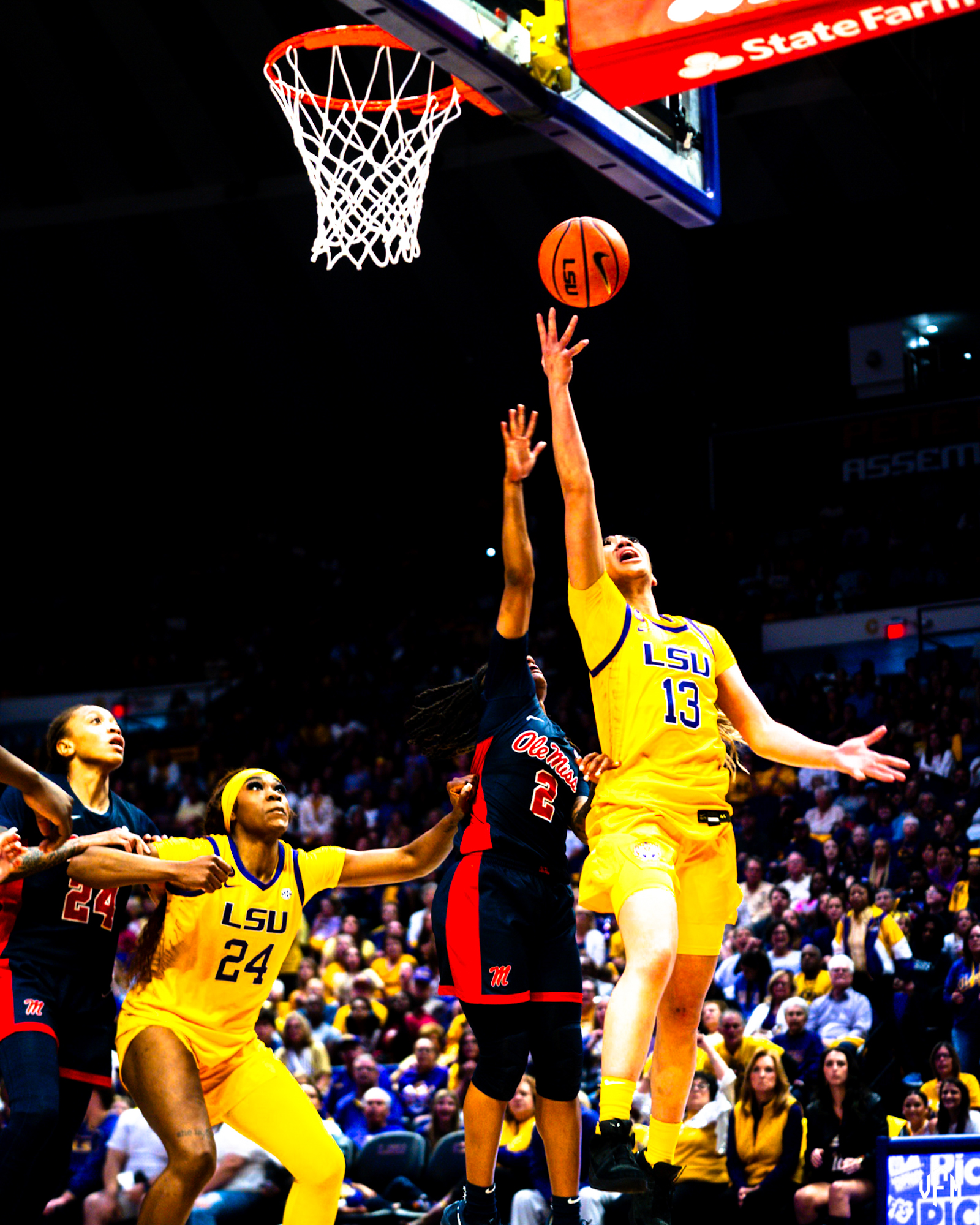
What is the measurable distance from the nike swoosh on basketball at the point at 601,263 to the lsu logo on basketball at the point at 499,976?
2.85 m

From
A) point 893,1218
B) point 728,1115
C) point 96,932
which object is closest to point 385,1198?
point 728,1115

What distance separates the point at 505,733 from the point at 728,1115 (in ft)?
16.3

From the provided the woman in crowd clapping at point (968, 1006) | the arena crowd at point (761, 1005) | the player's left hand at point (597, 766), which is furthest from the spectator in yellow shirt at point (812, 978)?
the player's left hand at point (597, 766)

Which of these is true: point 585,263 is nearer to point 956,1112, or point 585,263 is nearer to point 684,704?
point 684,704

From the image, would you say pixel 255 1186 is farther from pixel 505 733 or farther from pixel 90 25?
pixel 90 25

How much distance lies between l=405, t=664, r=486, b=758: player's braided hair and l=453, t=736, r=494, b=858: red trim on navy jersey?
30 cm

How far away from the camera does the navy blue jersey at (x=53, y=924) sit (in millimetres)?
5746

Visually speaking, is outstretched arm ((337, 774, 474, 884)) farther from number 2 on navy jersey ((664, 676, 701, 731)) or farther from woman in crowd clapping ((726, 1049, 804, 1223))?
woman in crowd clapping ((726, 1049, 804, 1223))

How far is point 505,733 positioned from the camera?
5.91 meters

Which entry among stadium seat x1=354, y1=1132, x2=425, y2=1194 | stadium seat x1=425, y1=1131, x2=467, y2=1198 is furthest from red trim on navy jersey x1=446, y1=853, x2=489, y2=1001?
stadium seat x1=354, y1=1132, x2=425, y2=1194

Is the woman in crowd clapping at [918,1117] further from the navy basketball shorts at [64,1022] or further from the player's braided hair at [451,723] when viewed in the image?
the navy basketball shorts at [64,1022]

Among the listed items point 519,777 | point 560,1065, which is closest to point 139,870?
point 519,777

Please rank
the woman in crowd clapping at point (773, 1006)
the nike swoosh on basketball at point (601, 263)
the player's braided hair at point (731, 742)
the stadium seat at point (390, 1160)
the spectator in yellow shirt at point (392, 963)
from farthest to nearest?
the spectator in yellow shirt at point (392, 963) → the woman in crowd clapping at point (773, 1006) → the stadium seat at point (390, 1160) → the nike swoosh on basketball at point (601, 263) → the player's braided hair at point (731, 742)

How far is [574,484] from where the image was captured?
5.56 m
